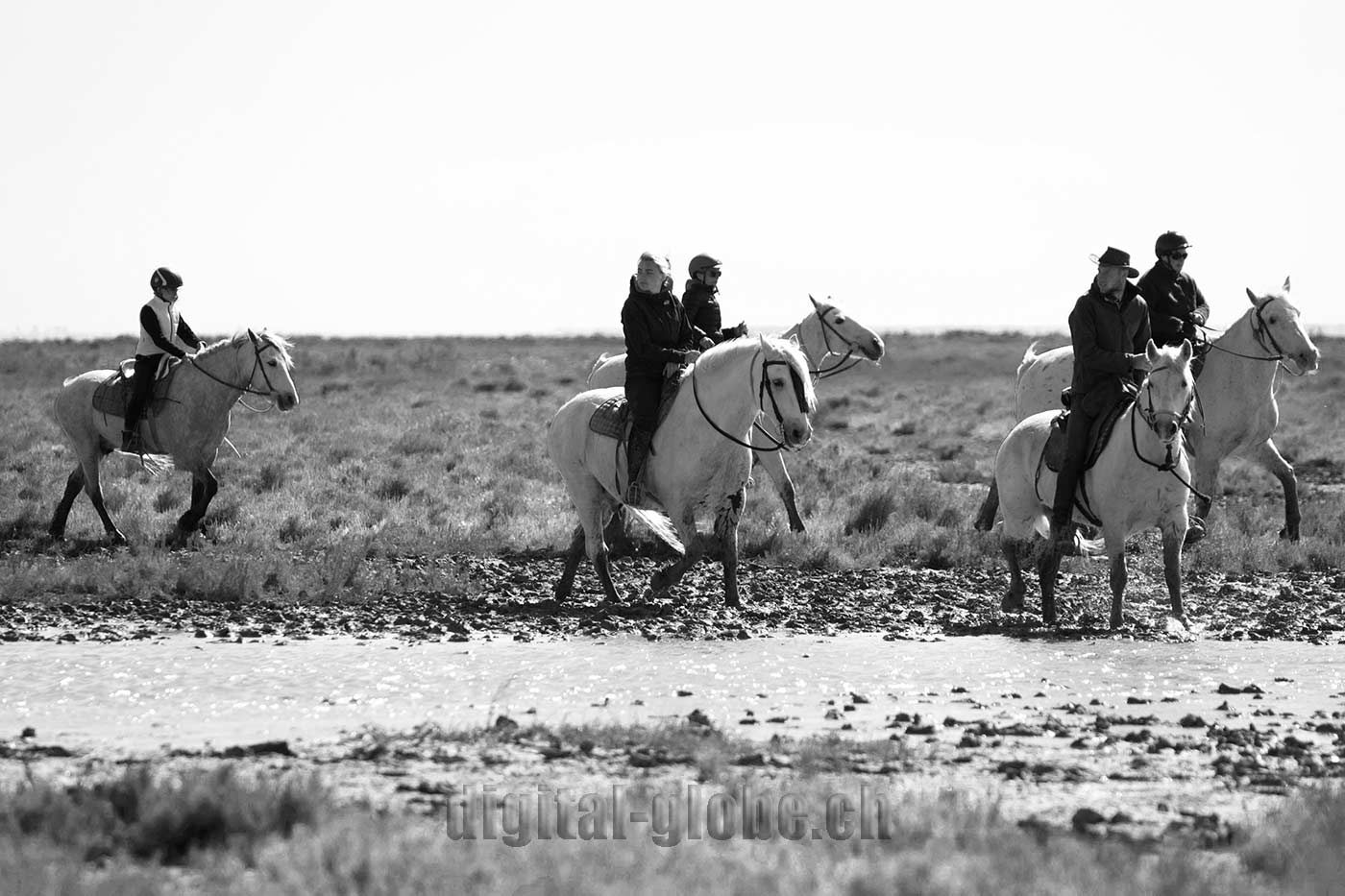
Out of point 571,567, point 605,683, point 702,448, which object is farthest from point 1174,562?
point 571,567

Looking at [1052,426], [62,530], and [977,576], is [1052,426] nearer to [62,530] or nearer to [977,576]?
[977,576]

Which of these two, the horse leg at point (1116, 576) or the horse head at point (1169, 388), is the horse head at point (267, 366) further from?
the horse head at point (1169, 388)

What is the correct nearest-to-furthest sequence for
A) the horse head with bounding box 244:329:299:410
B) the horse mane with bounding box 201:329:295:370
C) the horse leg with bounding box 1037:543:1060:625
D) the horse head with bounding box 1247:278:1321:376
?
the horse leg with bounding box 1037:543:1060:625
the horse head with bounding box 1247:278:1321:376
the horse head with bounding box 244:329:299:410
the horse mane with bounding box 201:329:295:370

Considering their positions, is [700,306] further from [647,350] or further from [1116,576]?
[1116,576]

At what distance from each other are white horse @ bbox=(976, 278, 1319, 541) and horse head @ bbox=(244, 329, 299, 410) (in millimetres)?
8740

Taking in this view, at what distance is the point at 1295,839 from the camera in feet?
19.6

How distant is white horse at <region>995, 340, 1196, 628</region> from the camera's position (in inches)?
449

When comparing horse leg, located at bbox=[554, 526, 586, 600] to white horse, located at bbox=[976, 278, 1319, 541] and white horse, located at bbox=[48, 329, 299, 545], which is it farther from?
white horse, located at bbox=[976, 278, 1319, 541]

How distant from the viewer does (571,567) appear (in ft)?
45.8

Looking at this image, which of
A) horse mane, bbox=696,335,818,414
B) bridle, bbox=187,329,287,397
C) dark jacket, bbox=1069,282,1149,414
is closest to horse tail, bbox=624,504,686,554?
horse mane, bbox=696,335,818,414

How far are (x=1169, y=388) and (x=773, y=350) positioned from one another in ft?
8.82

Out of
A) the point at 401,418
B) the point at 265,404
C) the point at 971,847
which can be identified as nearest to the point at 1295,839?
the point at 971,847

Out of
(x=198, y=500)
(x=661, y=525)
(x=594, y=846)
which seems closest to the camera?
(x=594, y=846)

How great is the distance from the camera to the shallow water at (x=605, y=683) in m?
8.73
